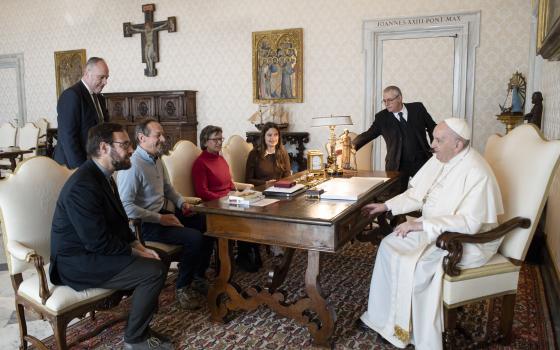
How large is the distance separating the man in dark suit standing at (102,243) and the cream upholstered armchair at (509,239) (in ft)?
5.12

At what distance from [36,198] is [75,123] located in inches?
37.8

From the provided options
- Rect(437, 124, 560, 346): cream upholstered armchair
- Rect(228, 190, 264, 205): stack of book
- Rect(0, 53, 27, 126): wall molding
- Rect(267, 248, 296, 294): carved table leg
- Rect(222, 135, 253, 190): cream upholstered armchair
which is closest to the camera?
Rect(437, 124, 560, 346): cream upholstered armchair

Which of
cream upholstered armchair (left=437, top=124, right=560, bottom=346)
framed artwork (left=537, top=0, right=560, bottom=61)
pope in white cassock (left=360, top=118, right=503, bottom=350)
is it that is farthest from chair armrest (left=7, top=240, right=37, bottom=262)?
framed artwork (left=537, top=0, right=560, bottom=61)

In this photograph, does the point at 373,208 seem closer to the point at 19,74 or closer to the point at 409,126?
the point at 409,126

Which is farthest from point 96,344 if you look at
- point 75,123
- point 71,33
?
point 71,33

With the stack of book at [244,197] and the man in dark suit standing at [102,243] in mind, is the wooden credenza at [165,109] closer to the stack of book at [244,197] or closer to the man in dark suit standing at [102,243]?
the stack of book at [244,197]

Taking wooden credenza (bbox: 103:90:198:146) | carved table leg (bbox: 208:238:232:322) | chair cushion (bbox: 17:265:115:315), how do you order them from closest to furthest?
chair cushion (bbox: 17:265:115:315) → carved table leg (bbox: 208:238:232:322) → wooden credenza (bbox: 103:90:198:146)

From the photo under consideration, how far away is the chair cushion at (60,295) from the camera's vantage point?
93.9 inches

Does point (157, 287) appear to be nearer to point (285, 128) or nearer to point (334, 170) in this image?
point (334, 170)

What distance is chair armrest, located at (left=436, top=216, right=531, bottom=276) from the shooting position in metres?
2.45

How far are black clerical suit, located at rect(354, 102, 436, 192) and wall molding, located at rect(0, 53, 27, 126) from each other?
8428mm

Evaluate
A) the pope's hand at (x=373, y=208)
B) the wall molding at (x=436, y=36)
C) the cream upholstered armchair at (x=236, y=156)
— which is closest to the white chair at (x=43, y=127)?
the cream upholstered armchair at (x=236, y=156)

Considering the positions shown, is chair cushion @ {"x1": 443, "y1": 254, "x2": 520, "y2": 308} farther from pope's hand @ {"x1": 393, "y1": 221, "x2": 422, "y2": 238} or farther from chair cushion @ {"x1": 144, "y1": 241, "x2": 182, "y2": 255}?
chair cushion @ {"x1": 144, "y1": 241, "x2": 182, "y2": 255}

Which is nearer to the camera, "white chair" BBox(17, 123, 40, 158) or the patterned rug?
the patterned rug
